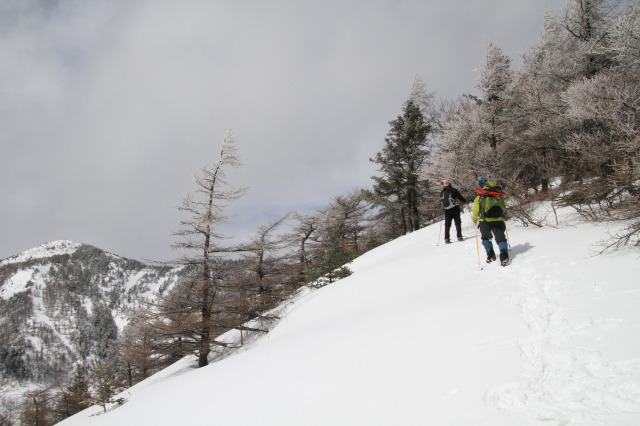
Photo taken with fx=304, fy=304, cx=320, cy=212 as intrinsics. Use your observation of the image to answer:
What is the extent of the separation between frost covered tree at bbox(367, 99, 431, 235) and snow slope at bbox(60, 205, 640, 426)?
16.1 metres

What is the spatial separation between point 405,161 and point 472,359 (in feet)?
72.1

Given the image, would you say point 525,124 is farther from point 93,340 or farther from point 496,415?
point 93,340

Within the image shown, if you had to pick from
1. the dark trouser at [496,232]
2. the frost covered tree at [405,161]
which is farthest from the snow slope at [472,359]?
the frost covered tree at [405,161]

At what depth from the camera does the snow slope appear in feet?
10.1

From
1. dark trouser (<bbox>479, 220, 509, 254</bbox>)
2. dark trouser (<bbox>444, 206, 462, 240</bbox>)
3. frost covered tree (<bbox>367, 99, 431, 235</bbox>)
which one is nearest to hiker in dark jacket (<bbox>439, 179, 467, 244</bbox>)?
dark trouser (<bbox>444, 206, 462, 240</bbox>)

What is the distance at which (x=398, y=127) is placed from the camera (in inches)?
972

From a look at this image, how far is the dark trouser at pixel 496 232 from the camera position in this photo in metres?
7.39

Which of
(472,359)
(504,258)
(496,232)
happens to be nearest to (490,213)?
(496,232)

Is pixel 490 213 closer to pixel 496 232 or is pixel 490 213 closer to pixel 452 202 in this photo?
pixel 496 232

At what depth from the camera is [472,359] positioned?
13.0 feet

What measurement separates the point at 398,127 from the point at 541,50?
10.2 m

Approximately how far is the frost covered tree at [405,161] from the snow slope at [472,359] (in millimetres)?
16126

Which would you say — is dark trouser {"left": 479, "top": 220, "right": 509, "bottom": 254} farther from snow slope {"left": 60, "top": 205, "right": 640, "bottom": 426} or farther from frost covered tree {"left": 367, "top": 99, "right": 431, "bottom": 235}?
frost covered tree {"left": 367, "top": 99, "right": 431, "bottom": 235}

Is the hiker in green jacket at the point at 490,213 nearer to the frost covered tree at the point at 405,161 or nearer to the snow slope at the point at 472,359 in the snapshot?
the snow slope at the point at 472,359
